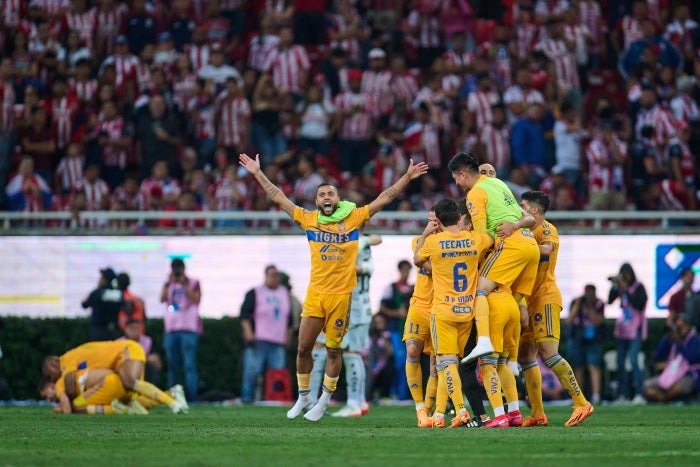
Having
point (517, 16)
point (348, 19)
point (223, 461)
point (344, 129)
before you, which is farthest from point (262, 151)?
point (223, 461)

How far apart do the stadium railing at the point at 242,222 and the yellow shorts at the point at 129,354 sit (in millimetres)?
6662

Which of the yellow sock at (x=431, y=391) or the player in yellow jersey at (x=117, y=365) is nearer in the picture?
the yellow sock at (x=431, y=391)

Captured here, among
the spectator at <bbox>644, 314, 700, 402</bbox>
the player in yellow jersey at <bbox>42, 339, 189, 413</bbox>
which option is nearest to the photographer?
the spectator at <bbox>644, 314, 700, 402</bbox>

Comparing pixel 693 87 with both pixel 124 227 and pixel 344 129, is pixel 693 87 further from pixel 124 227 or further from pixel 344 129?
pixel 124 227

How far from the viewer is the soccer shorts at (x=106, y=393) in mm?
18188

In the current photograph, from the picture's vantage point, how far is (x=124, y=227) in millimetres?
25219

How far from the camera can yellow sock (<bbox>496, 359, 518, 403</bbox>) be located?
14.3 m

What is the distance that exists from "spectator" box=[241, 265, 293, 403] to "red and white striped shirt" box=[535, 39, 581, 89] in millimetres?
7903

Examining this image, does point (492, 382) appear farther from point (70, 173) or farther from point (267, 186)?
point (70, 173)

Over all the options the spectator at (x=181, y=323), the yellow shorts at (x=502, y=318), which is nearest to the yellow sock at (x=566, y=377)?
the yellow shorts at (x=502, y=318)

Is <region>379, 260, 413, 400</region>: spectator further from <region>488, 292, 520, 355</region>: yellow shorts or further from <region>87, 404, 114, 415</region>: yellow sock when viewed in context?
<region>488, 292, 520, 355</region>: yellow shorts

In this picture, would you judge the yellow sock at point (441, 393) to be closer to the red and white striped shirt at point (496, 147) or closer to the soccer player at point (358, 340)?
the soccer player at point (358, 340)

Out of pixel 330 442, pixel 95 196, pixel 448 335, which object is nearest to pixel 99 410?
pixel 448 335

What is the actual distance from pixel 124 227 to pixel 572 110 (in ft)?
27.0
